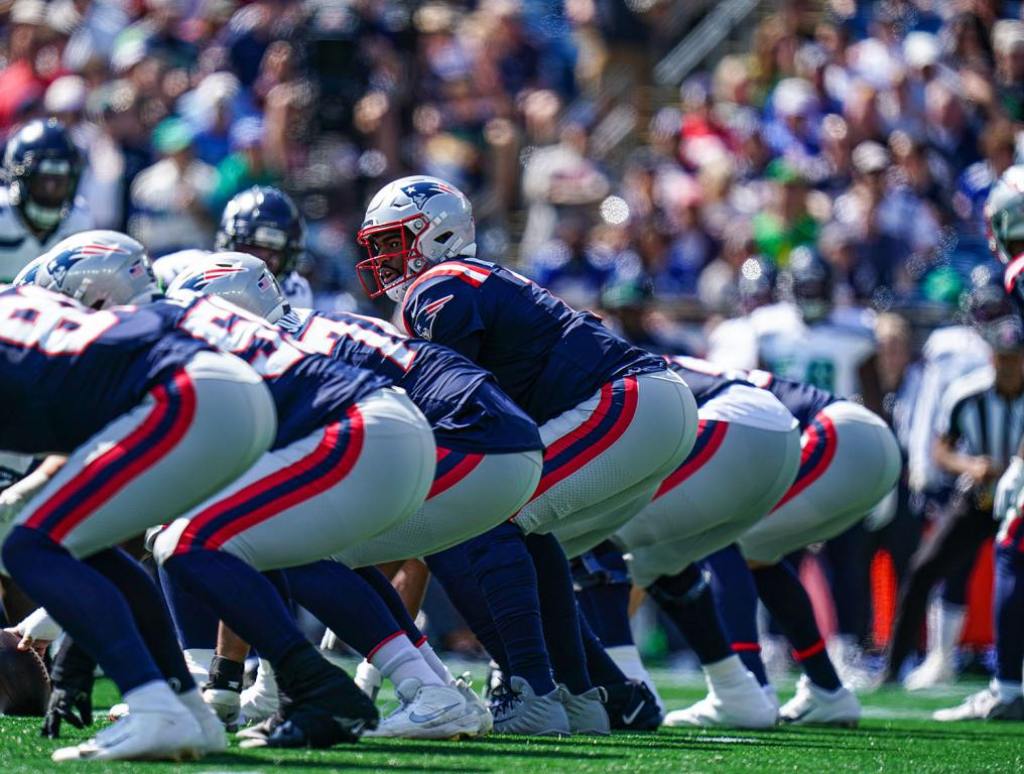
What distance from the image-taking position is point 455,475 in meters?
5.83

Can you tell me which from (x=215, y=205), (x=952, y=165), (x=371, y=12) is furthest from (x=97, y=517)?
(x=371, y=12)

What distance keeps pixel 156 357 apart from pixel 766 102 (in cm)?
957

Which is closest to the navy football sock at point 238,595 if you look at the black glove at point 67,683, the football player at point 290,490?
the football player at point 290,490

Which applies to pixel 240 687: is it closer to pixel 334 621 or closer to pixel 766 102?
pixel 334 621

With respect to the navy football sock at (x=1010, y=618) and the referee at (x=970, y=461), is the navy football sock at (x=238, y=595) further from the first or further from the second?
the referee at (x=970, y=461)

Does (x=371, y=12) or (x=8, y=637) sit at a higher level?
(x=371, y=12)

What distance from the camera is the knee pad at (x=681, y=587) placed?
7.23 metres

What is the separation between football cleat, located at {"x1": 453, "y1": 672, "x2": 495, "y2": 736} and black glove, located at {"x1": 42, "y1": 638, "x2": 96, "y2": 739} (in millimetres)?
1106

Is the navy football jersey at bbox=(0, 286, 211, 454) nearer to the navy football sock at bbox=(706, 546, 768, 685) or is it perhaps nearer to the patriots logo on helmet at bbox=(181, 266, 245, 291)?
the patriots logo on helmet at bbox=(181, 266, 245, 291)

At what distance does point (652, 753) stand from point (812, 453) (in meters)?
2.22

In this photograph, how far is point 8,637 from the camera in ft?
20.9

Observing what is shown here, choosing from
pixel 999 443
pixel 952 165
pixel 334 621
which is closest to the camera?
pixel 334 621

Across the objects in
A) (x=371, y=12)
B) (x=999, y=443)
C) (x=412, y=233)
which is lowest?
(x=999, y=443)

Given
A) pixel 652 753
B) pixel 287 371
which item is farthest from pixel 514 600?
pixel 287 371
